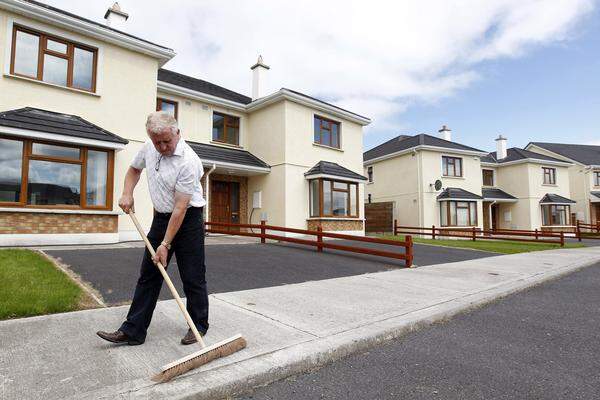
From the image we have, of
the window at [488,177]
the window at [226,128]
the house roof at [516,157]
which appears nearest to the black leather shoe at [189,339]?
the window at [226,128]

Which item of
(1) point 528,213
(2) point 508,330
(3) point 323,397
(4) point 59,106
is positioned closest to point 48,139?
(4) point 59,106

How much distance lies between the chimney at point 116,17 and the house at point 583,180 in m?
33.9

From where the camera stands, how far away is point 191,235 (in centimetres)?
302

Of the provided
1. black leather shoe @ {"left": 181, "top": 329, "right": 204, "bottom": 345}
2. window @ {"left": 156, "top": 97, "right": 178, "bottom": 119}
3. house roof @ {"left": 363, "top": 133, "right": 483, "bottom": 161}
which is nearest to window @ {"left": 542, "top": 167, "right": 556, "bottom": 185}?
house roof @ {"left": 363, "top": 133, "right": 483, "bottom": 161}

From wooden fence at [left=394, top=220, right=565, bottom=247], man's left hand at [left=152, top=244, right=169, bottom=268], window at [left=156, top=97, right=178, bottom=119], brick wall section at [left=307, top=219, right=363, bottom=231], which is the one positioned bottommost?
wooden fence at [left=394, top=220, right=565, bottom=247]

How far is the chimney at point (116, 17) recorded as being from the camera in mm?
12164

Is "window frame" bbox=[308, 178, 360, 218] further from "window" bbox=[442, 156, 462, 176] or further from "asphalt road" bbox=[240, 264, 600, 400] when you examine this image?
"asphalt road" bbox=[240, 264, 600, 400]

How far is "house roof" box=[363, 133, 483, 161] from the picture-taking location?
78.3 feet

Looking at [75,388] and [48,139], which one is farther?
[48,139]

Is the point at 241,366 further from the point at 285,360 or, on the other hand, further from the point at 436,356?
the point at 436,356

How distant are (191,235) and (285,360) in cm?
122

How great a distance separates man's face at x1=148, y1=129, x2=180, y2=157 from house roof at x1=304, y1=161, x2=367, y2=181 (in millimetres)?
12572

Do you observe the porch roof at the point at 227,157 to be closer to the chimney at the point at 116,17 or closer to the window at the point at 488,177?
the chimney at the point at 116,17

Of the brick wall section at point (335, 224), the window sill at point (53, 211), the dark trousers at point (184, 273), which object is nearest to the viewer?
the dark trousers at point (184, 273)
